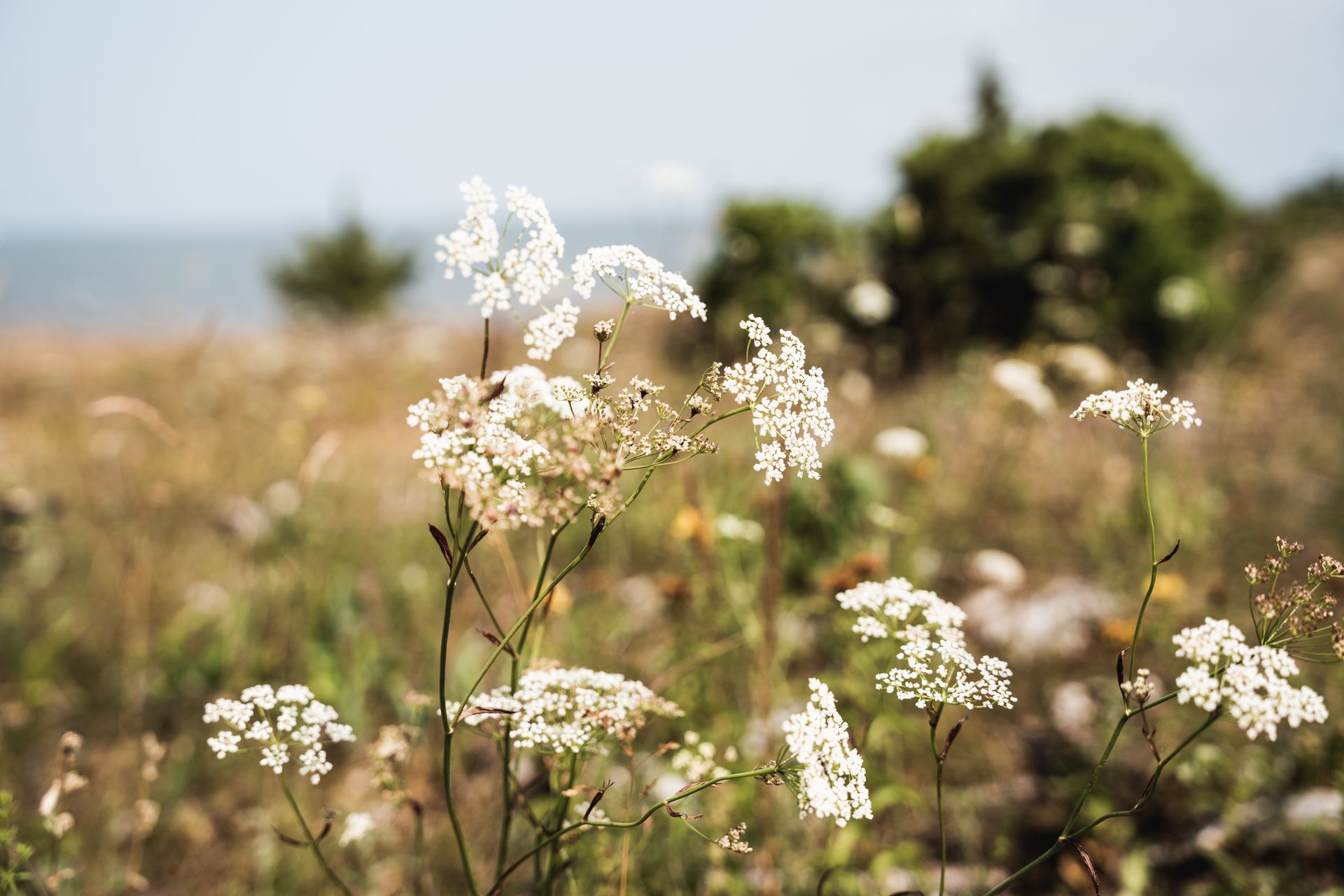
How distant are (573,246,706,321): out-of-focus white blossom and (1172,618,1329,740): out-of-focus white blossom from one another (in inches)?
31.2

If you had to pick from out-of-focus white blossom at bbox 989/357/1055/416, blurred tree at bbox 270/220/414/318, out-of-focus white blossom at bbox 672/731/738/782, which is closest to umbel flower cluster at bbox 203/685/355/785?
out-of-focus white blossom at bbox 672/731/738/782

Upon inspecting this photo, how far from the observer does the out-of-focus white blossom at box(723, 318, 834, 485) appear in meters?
1.10

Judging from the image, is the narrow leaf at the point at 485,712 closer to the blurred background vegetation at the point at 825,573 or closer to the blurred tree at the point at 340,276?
the blurred background vegetation at the point at 825,573

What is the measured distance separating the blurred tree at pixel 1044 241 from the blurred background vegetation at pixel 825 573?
0.04 meters

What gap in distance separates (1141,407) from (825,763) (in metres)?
0.72

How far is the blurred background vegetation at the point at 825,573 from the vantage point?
2334 millimetres

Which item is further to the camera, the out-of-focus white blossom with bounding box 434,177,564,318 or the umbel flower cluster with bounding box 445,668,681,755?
the umbel flower cluster with bounding box 445,668,681,755

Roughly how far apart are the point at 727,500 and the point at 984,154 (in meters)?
6.02

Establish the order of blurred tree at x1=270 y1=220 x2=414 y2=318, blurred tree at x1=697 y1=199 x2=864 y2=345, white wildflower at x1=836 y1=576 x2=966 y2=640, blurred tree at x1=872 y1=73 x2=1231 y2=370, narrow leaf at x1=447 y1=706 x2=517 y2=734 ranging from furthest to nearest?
1. blurred tree at x1=270 y1=220 x2=414 y2=318
2. blurred tree at x1=697 y1=199 x2=864 y2=345
3. blurred tree at x1=872 y1=73 x2=1231 y2=370
4. white wildflower at x1=836 y1=576 x2=966 y2=640
5. narrow leaf at x1=447 y1=706 x2=517 y2=734

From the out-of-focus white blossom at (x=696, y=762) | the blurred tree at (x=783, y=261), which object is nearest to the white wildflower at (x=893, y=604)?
the out-of-focus white blossom at (x=696, y=762)

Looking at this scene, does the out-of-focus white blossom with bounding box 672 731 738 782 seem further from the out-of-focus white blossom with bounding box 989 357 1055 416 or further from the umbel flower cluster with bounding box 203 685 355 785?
the out-of-focus white blossom with bounding box 989 357 1055 416

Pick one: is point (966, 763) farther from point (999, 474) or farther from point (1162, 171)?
point (1162, 171)

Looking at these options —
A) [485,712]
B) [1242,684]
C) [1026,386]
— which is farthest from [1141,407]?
[1026,386]

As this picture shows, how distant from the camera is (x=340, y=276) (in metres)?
18.4
